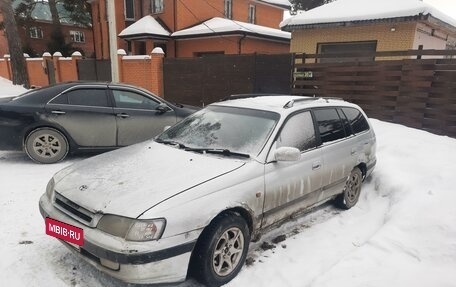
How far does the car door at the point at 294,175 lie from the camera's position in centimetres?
312

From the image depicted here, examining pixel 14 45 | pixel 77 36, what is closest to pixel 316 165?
pixel 14 45

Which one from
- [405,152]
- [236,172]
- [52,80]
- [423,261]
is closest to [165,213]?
[236,172]

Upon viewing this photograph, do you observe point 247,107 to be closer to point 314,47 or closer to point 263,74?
point 263,74

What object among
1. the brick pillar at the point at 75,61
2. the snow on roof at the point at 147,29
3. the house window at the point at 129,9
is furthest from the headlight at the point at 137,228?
the house window at the point at 129,9

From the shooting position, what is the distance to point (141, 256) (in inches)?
89.4

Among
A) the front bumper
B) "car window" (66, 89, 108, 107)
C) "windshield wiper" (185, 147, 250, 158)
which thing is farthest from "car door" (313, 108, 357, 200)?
"car window" (66, 89, 108, 107)

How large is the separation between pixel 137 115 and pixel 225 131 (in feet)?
9.75

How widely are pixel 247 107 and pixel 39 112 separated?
365 cm

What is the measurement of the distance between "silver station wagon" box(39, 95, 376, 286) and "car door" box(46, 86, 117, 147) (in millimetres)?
2351

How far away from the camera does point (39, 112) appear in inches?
209

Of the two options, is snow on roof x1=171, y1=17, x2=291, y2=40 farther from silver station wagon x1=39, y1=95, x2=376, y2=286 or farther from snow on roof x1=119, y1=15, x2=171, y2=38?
silver station wagon x1=39, y1=95, x2=376, y2=286

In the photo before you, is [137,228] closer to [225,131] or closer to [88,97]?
[225,131]

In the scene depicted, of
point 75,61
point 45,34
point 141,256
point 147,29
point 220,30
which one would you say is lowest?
point 141,256

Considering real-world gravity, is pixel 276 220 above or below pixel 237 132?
below
